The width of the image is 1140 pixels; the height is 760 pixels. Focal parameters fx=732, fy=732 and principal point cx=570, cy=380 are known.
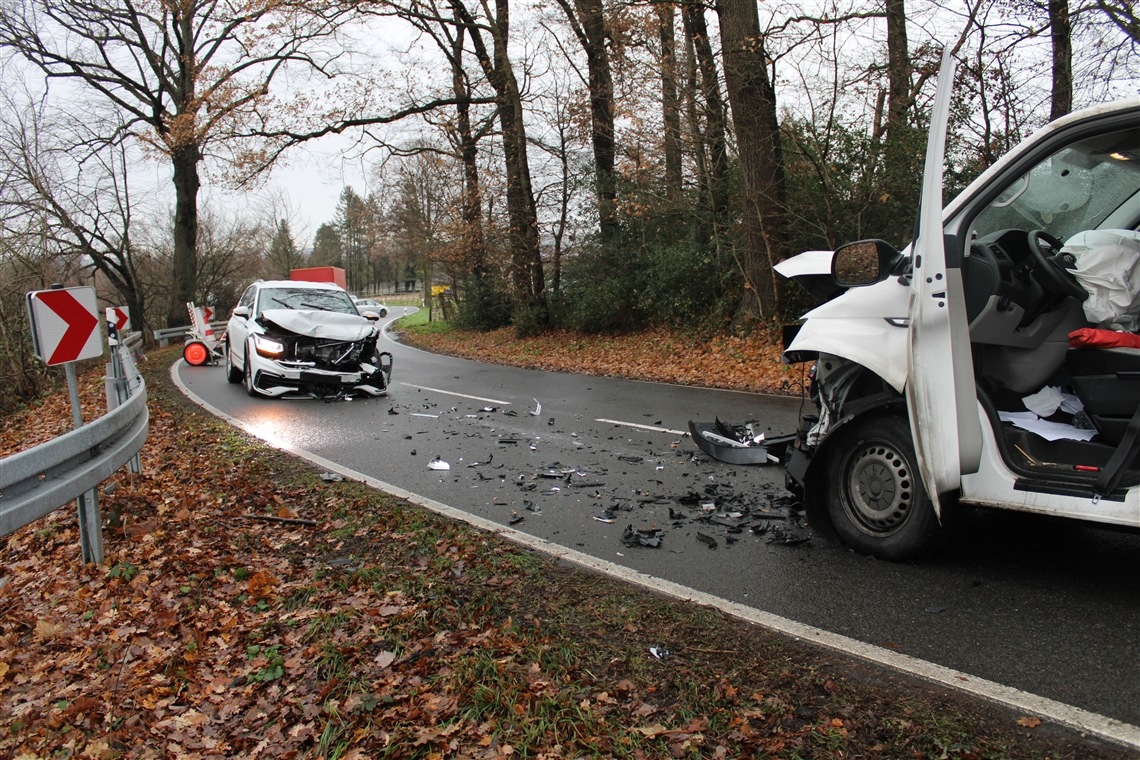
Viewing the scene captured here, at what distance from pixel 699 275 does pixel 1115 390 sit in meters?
14.5

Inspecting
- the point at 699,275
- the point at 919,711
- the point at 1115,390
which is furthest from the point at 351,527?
the point at 699,275

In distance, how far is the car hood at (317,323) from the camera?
38.4 ft

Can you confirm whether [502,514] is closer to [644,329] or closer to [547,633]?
[547,633]

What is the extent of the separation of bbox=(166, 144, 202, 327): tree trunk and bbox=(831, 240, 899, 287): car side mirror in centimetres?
3088

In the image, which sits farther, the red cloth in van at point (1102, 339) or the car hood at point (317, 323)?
the car hood at point (317, 323)

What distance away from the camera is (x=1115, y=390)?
3496 millimetres

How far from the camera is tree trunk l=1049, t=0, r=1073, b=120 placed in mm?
11945

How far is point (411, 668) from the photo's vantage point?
3.22m

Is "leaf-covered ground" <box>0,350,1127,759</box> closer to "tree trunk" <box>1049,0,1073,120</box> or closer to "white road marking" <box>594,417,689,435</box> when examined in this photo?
"white road marking" <box>594,417,689,435</box>

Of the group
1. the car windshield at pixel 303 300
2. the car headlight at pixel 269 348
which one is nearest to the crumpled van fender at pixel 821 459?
the car headlight at pixel 269 348

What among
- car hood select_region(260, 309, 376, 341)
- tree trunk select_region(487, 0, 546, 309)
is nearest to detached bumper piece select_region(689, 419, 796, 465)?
car hood select_region(260, 309, 376, 341)

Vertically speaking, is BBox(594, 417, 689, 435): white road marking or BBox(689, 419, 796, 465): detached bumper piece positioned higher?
BBox(689, 419, 796, 465): detached bumper piece

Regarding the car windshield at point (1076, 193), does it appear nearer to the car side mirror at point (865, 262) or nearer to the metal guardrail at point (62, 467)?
the car side mirror at point (865, 262)

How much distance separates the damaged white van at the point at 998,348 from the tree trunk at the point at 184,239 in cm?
3094
